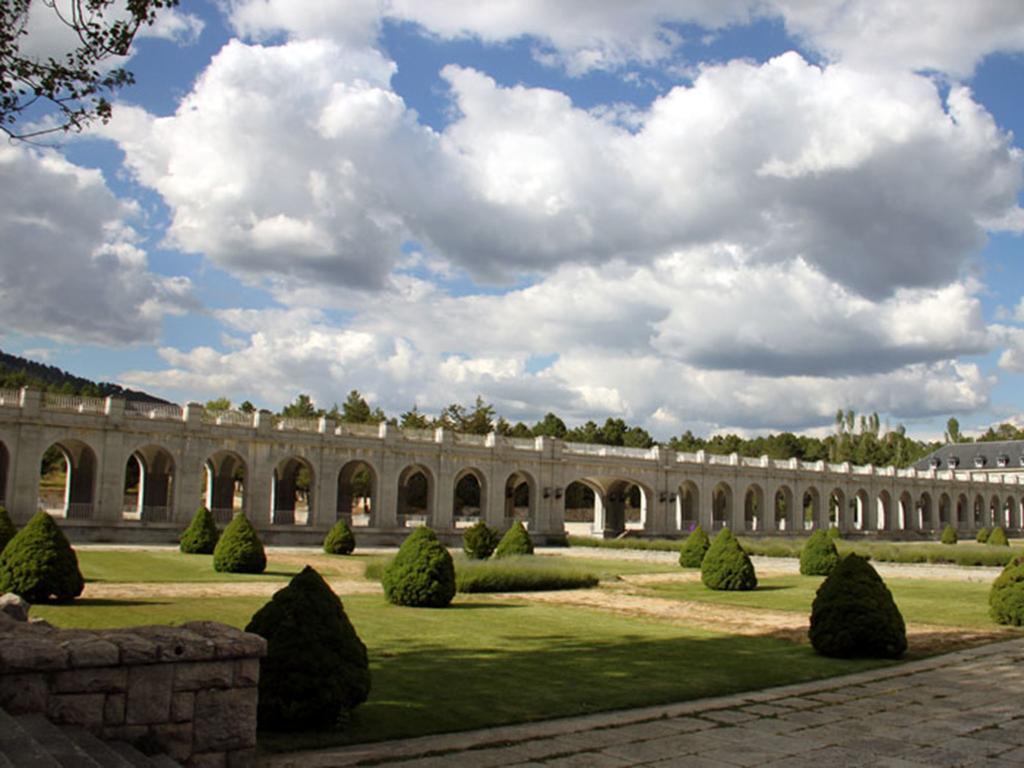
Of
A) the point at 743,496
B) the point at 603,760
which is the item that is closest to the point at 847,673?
the point at 603,760

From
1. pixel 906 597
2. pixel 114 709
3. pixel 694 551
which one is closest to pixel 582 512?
pixel 694 551

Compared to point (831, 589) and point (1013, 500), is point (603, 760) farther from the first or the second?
point (1013, 500)

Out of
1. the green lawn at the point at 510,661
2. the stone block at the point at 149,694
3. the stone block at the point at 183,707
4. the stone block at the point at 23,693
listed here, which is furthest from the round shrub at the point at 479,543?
the stone block at the point at 23,693

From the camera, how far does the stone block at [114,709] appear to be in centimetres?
612

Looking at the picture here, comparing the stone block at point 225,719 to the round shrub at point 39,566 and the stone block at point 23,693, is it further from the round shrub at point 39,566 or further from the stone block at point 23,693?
the round shrub at point 39,566

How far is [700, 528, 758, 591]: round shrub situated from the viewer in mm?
23859

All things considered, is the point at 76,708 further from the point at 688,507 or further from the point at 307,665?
the point at 688,507

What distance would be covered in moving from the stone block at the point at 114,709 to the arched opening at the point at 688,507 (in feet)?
186

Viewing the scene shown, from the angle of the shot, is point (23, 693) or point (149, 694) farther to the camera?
point (149, 694)

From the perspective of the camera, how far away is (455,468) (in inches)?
1950

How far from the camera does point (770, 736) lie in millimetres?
8078

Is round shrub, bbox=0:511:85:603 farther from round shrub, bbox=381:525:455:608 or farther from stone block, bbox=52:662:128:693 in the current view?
stone block, bbox=52:662:128:693

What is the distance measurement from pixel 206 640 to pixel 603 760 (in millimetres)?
3300

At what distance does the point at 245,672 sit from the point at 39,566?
1153 centimetres
